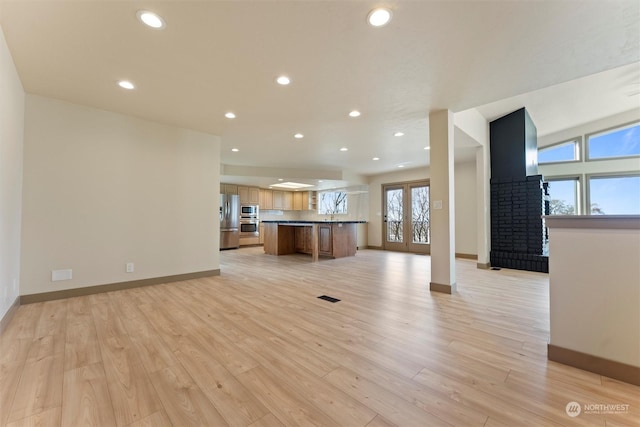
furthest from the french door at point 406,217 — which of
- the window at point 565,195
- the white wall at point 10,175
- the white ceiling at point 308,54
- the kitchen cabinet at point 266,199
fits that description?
the white wall at point 10,175

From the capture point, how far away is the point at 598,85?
13.9ft

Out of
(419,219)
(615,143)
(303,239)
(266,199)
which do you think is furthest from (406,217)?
(266,199)

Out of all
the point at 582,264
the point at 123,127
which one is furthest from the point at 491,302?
the point at 123,127

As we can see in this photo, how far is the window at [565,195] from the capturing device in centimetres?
636

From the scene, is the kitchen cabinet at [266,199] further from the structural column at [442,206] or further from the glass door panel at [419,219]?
the structural column at [442,206]

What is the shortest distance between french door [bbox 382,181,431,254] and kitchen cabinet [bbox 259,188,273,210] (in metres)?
4.32

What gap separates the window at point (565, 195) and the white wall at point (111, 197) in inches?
324

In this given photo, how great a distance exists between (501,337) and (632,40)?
9.16 feet

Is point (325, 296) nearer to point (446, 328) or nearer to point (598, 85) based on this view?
point (446, 328)

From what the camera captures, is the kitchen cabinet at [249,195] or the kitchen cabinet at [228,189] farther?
the kitchen cabinet at [249,195]

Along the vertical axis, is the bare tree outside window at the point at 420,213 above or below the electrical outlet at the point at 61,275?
above

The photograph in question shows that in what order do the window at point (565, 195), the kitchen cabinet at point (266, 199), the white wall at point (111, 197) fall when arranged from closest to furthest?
the white wall at point (111, 197) < the window at point (565, 195) < the kitchen cabinet at point (266, 199)

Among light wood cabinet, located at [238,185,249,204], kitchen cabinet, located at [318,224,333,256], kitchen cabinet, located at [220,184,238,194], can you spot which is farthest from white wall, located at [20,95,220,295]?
light wood cabinet, located at [238,185,249,204]

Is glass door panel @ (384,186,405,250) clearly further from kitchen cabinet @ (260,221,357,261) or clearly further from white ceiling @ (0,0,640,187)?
white ceiling @ (0,0,640,187)
